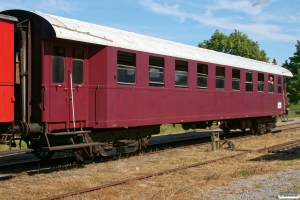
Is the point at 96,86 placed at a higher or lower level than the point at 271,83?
lower

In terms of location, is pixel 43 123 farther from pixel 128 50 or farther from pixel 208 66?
pixel 208 66

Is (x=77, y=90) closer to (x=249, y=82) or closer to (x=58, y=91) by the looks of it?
(x=58, y=91)

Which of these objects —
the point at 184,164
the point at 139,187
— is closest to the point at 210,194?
the point at 139,187

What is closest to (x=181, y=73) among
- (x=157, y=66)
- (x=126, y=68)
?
(x=157, y=66)

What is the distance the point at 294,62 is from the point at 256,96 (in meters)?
38.9

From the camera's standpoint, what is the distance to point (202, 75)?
14.3 meters

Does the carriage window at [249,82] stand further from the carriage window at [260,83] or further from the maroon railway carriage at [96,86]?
the maroon railway carriage at [96,86]

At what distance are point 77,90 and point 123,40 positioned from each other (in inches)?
77.8

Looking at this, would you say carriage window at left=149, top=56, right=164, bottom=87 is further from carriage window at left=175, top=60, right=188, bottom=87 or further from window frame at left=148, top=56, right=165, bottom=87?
carriage window at left=175, top=60, right=188, bottom=87

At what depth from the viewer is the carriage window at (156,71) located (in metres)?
12.0

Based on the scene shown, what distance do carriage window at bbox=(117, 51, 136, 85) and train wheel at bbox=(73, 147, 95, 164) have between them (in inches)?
77.6

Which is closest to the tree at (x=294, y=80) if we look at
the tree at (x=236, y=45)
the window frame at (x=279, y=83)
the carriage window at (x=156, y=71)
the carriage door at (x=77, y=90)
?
the tree at (x=236, y=45)

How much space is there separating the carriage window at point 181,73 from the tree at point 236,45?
5573 centimetres

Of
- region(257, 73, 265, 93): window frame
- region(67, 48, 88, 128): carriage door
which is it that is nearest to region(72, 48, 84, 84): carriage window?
region(67, 48, 88, 128): carriage door
